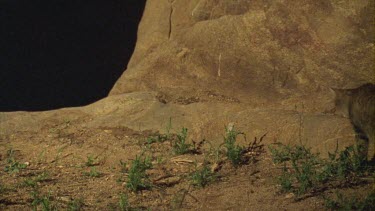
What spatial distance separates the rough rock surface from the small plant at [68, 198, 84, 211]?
1.47 metres

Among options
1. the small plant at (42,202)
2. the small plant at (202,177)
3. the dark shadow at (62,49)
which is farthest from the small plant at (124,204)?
the dark shadow at (62,49)

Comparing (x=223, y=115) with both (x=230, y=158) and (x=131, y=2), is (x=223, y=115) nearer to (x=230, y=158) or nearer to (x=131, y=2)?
(x=230, y=158)

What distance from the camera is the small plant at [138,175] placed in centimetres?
430

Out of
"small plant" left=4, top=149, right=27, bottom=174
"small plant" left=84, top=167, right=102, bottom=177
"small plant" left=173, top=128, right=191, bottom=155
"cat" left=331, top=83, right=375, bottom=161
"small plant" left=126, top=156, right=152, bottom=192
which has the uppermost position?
"cat" left=331, top=83, right=375, bottom=161

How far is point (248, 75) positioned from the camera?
5.67 meters

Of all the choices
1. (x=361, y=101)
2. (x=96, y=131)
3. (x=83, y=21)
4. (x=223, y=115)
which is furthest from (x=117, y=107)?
(x=83, y=21)

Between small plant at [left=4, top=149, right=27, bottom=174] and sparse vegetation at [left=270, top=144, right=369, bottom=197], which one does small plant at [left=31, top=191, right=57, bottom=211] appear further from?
sparse vegetation at [left=270, top=144, right=369, bottom=197]

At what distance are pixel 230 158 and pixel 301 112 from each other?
943 mm

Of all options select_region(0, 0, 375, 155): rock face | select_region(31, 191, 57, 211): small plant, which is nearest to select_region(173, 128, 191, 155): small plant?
select_region(0, 0, 375, 155): rock face

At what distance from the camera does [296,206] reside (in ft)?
12.7

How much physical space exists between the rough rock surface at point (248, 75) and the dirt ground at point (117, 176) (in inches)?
8.5

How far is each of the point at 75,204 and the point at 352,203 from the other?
1.95m

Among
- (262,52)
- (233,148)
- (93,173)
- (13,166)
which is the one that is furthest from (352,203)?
(13,166)

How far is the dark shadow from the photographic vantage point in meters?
7.89
